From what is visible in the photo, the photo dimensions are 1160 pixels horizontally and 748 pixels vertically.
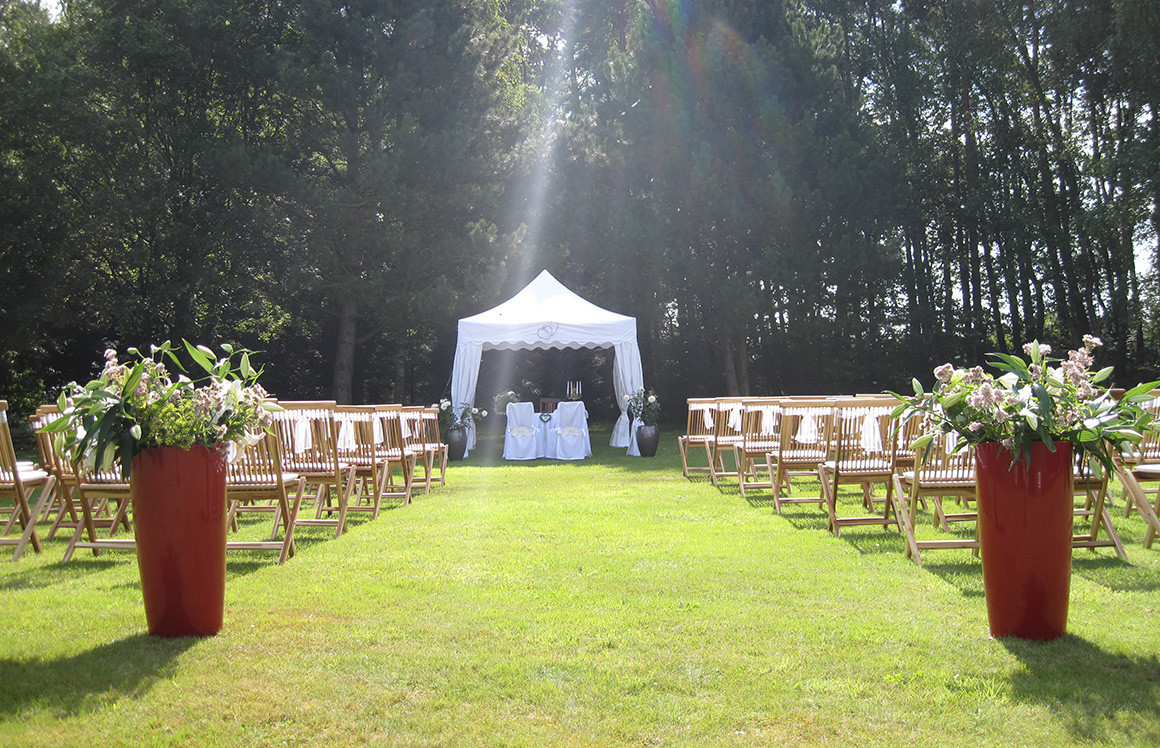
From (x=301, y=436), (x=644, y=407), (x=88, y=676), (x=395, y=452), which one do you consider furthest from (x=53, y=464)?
(x=644, y=407)

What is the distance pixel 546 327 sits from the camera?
51.2ft

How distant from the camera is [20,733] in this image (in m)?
2.54

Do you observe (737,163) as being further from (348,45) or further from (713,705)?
(713,705)

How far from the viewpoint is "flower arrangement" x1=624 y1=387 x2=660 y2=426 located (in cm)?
1506

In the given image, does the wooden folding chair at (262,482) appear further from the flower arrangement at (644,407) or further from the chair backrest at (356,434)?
the flower arrangement at (644,407)

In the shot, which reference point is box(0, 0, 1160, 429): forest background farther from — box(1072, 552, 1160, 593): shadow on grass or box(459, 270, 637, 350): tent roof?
box(1072, 552, 1160, 593): shadow on grass

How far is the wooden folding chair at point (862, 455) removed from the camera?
A: 236 inches

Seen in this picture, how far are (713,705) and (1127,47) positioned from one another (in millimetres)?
19763

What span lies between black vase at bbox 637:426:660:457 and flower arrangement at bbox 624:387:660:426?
0.13 metres

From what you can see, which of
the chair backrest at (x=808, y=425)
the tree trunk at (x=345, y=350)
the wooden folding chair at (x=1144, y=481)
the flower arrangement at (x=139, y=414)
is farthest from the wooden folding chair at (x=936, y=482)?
the tree trunk at (x=345, y=350)

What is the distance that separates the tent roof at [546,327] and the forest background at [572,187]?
145 inches

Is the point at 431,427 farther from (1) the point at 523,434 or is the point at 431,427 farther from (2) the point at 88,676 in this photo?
(2) the point at 88,676

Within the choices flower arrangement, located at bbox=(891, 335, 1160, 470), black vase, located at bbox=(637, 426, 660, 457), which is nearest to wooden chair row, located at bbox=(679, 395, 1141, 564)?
flower arrangement, located at bbox=(891, 335, 1160, 470)

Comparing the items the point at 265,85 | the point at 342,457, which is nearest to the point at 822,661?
the point at 342,457
